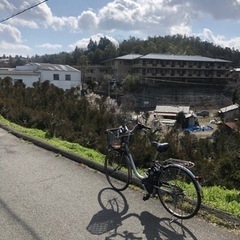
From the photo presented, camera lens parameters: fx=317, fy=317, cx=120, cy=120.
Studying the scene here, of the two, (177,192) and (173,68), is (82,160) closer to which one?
(177,192)

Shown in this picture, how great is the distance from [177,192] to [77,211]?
123cm

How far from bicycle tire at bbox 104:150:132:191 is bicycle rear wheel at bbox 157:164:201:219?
772mm

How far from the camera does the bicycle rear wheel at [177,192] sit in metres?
3.63

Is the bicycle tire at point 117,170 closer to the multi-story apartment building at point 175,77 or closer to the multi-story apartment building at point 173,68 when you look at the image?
the multi-story apartment building at point 175,77

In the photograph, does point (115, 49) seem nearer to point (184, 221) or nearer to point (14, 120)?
point (14, 120)

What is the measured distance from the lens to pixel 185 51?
325ft

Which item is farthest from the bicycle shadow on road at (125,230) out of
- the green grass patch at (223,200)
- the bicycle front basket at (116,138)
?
the bicycle front basket at (116,138)

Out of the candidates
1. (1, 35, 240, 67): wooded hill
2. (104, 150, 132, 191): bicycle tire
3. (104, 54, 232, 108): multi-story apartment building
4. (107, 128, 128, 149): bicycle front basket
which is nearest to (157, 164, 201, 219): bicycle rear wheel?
(104, 150, 132, 191): bicycle tire

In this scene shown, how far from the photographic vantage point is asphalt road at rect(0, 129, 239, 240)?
129 inches

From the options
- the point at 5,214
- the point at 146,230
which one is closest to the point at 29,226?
the point at 5,214

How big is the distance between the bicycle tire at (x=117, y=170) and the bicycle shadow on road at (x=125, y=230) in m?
0.53

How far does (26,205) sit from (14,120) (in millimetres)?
7768

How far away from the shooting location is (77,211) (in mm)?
3854

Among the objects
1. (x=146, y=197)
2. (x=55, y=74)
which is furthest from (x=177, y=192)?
(x=55, y=74)
